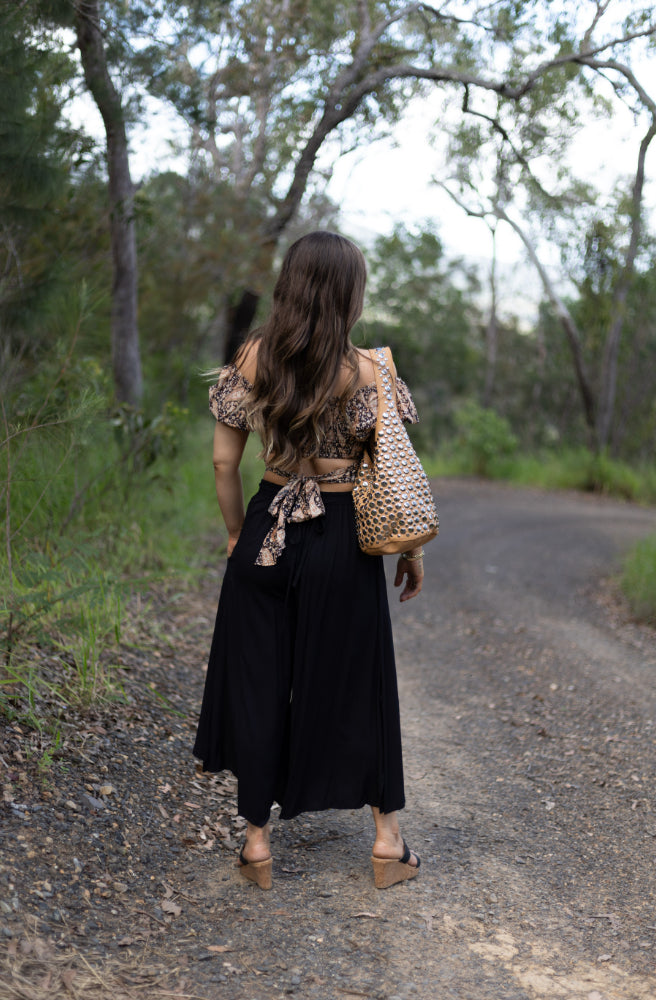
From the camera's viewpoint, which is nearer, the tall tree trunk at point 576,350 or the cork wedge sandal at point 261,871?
the cork wedge sandal at point 261,871

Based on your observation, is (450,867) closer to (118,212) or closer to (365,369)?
(365,369)

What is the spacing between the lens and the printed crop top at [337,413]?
2.53m

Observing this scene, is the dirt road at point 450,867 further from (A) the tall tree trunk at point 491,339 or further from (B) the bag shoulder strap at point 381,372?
Result: (A) the tall tree trunk at point 491,339

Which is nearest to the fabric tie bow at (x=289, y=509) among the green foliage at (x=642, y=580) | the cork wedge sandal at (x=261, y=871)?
the cork wedge sandal at (x=261, y=871)

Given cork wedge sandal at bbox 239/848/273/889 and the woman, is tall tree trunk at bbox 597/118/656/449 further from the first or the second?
cork wedge sandal at bbox 239/848/273/889

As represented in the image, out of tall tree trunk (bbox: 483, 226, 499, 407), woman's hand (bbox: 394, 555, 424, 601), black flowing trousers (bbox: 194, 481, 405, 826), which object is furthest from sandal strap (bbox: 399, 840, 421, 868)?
tall tree trunk (bbox: 483, 226, 499, 407)

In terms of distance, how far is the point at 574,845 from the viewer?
9.86 feet

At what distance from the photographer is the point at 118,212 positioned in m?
5.79

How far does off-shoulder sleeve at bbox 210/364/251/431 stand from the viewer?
2.56m

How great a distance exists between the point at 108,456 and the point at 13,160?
1816mm

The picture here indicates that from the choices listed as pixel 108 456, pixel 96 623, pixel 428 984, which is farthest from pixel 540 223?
pixel 428 984

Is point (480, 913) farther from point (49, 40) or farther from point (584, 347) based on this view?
point (584, 347)

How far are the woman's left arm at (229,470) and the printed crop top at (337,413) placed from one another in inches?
1.6

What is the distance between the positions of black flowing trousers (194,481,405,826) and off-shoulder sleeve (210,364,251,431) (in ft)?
0.87
